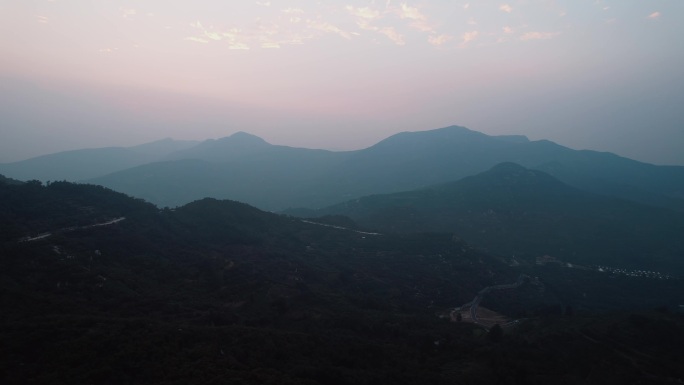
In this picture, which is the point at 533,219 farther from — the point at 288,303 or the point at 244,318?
the point at 244,318

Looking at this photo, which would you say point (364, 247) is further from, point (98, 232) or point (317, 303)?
point (98, 232)

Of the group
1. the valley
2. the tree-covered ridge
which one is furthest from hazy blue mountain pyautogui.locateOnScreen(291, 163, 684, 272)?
the tree-covered ridge

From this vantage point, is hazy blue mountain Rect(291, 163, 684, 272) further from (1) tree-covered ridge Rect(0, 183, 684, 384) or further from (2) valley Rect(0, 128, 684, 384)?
(1) tree-covered ridge Rect(0, 183, 684, 384)

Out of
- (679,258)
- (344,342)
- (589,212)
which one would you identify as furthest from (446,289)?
(589,212)

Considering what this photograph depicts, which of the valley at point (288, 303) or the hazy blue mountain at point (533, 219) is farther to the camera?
the hazy blue mountain at point (533, 219)

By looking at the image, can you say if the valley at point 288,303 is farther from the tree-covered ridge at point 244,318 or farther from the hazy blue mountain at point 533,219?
the hazy blue mountain at point 533,219

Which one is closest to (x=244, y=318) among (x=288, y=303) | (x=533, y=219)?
(x=288, y=303)

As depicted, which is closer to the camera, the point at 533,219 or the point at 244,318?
the point at 244,318

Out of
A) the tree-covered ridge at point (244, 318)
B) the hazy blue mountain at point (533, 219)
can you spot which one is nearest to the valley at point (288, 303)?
the tree-covered ridge at point (244, 318)
